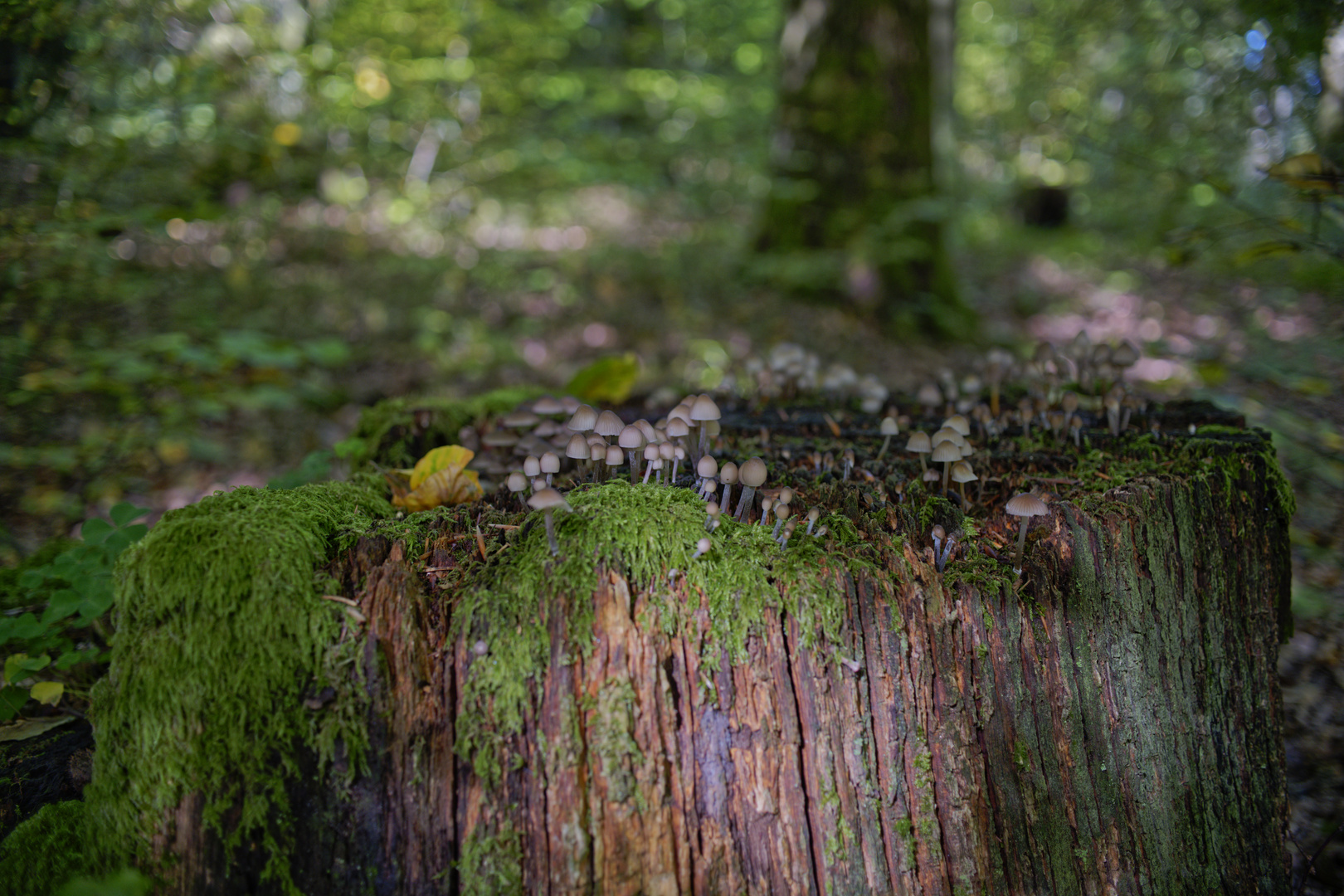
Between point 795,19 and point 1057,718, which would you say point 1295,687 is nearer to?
point 1057,718

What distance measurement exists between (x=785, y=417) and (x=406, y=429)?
7.04 ft

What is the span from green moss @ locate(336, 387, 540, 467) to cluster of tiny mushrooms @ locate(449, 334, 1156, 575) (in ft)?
0.83

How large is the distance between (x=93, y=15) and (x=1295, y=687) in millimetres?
8144

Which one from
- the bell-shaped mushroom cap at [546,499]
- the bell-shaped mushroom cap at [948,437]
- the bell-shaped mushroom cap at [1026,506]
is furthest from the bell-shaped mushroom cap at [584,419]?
the bell-shaped mushroom cap at [1026,506]

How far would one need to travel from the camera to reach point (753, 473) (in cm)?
249

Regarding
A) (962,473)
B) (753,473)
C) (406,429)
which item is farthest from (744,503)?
(406,429)

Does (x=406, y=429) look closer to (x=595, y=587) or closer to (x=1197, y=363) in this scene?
(x=595, y=587)

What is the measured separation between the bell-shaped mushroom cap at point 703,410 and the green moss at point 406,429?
1.68 meters

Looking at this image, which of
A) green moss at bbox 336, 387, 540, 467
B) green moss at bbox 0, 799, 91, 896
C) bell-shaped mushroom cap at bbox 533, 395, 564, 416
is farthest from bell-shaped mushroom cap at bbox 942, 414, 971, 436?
green moss at bbox 0, 799, 91, 896

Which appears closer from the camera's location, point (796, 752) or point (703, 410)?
point (796, 752)

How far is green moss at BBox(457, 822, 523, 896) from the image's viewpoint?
2010 millimetres

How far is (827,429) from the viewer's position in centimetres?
375

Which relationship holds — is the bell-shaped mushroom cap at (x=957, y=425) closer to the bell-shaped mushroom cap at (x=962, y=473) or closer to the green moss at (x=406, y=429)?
the bell-shaped mushroom cap at (x=962, y=473)

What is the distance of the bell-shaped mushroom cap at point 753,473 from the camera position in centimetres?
248
